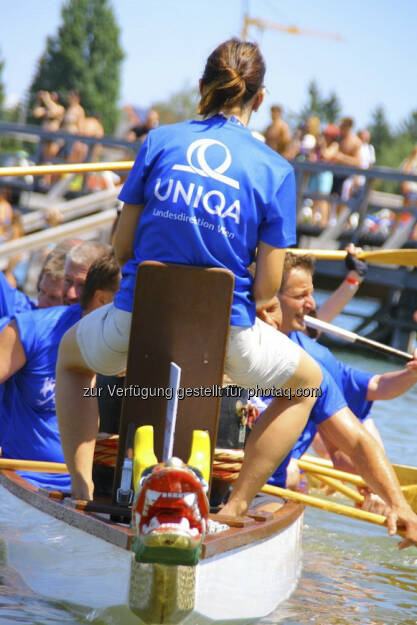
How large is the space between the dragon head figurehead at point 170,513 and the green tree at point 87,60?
251 ft

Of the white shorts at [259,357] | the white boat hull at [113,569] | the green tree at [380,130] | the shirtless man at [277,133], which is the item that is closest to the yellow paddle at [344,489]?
the white boat hull at [113,569]

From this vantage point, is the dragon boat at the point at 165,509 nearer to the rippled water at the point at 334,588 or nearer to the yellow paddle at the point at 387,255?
the rippled water at the point at 334,588

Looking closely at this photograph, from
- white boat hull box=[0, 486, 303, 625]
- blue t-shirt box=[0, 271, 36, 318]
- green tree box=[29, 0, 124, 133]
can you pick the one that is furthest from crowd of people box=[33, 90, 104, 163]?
green tree box=[29, 0, 124, 133]

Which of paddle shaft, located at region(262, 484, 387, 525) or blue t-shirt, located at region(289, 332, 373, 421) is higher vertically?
blue t-shirt, located at region(289, 332, 373, 421)

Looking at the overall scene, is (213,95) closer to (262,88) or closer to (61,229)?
(262,88)

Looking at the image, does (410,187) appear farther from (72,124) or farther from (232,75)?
(232,75)

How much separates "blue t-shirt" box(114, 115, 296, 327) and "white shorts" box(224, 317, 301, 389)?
0.17ft

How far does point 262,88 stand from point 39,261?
12.8 meters

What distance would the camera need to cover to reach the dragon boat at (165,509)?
9.45 feet

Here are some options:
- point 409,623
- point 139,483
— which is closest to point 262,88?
point 139,483

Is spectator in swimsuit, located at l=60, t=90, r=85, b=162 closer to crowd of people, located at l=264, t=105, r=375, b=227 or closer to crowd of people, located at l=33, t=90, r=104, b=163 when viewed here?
crowd of people, located at l=33, t=90, r=104, b=163

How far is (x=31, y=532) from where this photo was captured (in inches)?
145

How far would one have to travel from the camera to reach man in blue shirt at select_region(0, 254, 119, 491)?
4.02 m

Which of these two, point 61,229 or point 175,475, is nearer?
point 175,475
